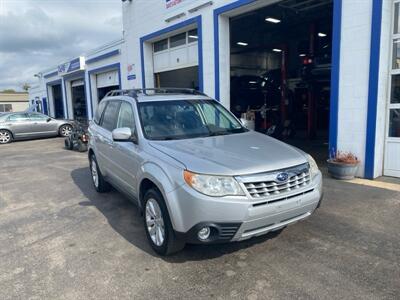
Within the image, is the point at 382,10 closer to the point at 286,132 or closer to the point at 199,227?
the point at 199,227

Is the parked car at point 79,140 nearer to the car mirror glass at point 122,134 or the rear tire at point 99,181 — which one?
the rear tire at point 99,181

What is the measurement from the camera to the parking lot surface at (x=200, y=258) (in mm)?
2914

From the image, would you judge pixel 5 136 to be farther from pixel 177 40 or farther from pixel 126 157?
pixel 126 157

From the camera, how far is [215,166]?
10.1ft

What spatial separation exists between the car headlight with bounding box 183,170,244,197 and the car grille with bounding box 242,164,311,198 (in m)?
0.10

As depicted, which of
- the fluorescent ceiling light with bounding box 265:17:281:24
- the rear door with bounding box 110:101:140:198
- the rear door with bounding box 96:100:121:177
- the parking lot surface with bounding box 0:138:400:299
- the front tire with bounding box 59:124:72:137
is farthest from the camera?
the front tire with bounding box 59:124:72:137

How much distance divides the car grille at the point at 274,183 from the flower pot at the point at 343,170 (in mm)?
3330

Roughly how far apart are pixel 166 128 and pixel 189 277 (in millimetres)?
1861

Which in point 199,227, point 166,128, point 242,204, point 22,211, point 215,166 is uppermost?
point 166,128

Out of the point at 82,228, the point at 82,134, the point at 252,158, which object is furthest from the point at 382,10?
the point at 82,134

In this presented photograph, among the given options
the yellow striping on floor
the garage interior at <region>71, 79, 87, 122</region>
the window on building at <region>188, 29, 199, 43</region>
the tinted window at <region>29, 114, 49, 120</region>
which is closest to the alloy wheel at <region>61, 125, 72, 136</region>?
the tinted window at <region>29, 114, 49, 120</region>

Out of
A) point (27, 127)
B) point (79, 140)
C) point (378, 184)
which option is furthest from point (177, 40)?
point (27, 127)

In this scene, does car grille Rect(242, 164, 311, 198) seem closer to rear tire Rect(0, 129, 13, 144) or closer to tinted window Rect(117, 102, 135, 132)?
tinted window Rect(117, 102, 135, 132)

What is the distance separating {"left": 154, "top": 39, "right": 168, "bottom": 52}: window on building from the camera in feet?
41.7
